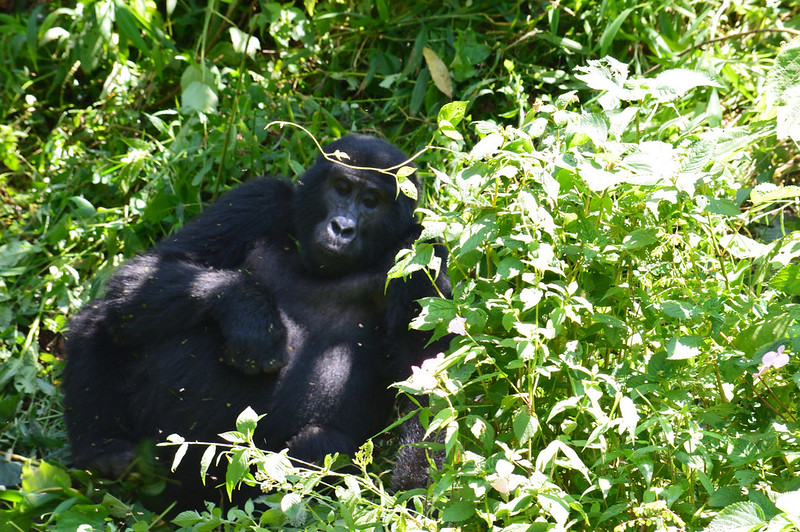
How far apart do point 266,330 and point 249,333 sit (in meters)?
0.07

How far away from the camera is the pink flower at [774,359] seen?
186 centimetres

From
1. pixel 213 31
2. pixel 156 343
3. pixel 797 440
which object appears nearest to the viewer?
pixel 797 440

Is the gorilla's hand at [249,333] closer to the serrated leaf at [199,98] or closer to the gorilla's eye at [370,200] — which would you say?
the gorilla's eye at [370,200]

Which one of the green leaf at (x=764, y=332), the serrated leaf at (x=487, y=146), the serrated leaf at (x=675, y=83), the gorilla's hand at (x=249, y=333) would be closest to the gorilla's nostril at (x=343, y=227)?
the gorilla's hand at (x=249, y=333)

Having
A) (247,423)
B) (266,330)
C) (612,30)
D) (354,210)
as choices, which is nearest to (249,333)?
(266,330)

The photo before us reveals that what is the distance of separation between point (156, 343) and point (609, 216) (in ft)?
6.14

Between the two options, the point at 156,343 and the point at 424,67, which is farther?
the point at 424,67

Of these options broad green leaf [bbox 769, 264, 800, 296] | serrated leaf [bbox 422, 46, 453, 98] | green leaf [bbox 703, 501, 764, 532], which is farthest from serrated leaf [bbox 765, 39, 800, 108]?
serrated leaf [bbox 422, 46, 453, 98]

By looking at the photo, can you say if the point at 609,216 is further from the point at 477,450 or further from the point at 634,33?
the point at 634,33

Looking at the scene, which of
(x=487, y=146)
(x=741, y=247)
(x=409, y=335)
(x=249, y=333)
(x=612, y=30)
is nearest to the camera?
(x=487, y=146)

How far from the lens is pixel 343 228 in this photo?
11.2ft

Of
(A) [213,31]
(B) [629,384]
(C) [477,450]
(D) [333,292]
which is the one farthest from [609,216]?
(A) [213,31]

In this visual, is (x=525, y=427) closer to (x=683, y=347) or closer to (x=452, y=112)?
(x=683, y=347)

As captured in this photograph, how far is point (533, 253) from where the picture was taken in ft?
6.84
